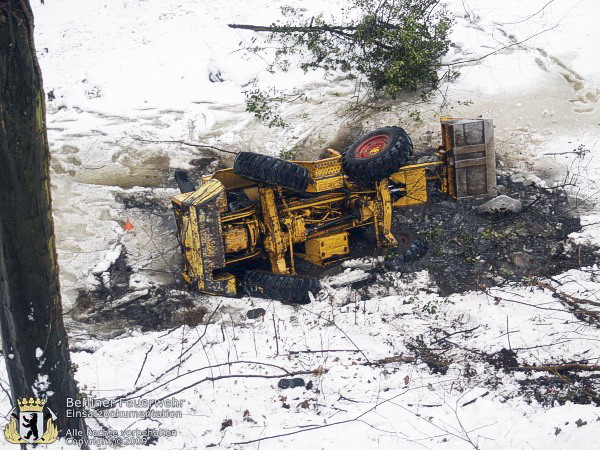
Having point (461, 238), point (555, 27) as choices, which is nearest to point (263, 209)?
point (461, 238)

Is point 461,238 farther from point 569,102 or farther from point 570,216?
point 569,102

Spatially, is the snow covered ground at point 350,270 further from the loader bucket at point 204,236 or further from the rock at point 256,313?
the loader bucket at point 204,236

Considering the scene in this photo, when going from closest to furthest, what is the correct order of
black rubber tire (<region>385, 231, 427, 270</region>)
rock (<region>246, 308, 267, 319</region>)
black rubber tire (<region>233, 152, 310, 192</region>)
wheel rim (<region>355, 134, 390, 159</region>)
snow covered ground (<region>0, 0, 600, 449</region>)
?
snow covered ground (<region>0, 0, 600, 449</region>) → rock (<region>246, 308, 267, 319</region>) → black rubber tire (<region>233, 152, 310, 192</region>) → black rubber tire (<region>385, 231, 427, 270</region>) → wheel rim (<region>355, 134, 390, 159</region>)

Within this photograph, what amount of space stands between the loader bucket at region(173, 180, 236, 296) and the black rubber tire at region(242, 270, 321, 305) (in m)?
0.30

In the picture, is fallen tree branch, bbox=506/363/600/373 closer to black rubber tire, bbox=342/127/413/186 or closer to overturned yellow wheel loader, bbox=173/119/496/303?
overturned yellow wheel loader, bbox=173/119/496/303

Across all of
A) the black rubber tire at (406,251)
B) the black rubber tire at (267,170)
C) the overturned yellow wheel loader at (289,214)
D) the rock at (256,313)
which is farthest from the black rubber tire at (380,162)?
the rock at (256,313)

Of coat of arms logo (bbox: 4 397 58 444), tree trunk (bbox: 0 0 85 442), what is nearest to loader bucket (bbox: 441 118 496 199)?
tree trunk (bbox: 0 0 85 442)

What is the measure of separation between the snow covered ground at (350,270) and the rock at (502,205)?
3.11ft

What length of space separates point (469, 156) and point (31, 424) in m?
6.80

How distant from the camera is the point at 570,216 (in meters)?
8.92

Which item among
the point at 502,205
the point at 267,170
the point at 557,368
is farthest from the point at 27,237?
the point at 502,205

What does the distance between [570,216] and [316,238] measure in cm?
353

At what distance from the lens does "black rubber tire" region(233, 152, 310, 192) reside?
7.45 m

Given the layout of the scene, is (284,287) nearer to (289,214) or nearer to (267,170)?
(289,214)
